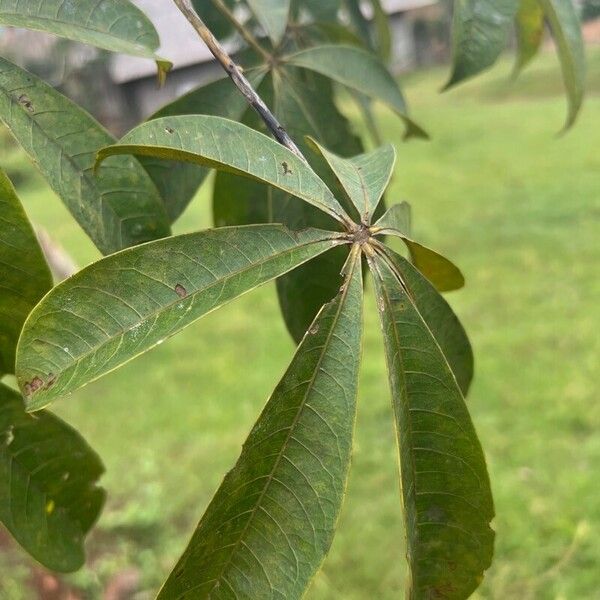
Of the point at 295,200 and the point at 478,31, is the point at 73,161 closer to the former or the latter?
the point at 295,200

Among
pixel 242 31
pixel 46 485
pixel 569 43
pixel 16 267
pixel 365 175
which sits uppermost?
pixel 569 43

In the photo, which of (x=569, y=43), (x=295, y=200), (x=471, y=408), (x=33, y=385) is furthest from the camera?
(x=471, y=408)

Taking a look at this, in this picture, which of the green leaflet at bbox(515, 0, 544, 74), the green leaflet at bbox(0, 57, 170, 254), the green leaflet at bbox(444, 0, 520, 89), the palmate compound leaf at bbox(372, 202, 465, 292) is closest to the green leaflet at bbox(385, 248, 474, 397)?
the palmate compound leaf at bbox(372, 202, 465, 292)

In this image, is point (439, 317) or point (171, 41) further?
point (171, 41)

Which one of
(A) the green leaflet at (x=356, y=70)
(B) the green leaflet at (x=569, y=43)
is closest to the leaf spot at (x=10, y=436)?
(A) the green leaflet at (x=356, y=70)

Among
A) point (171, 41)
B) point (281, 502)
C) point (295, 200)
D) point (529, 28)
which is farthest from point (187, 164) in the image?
point (171, 41)

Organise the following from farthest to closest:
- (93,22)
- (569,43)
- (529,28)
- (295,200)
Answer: (529,28), (569,43), (295,200), (93,22)

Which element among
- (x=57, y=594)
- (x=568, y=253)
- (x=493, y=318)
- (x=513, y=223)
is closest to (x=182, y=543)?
(x=57, y=594)

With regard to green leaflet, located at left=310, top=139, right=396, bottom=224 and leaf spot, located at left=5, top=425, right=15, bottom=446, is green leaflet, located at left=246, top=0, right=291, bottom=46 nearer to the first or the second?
green leaflet, located at left=310, top=139, right=396, bottom=224
